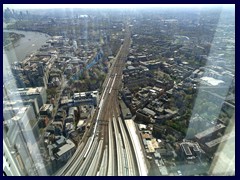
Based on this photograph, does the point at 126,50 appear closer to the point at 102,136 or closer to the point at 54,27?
the point at 54,27

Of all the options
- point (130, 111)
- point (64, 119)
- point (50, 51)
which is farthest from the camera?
point (50, 51)

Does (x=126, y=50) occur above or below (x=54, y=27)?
below

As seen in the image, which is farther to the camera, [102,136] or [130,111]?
[130,111]

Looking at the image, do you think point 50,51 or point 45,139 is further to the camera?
point 50,51

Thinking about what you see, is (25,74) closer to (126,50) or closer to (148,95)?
(148,95)
